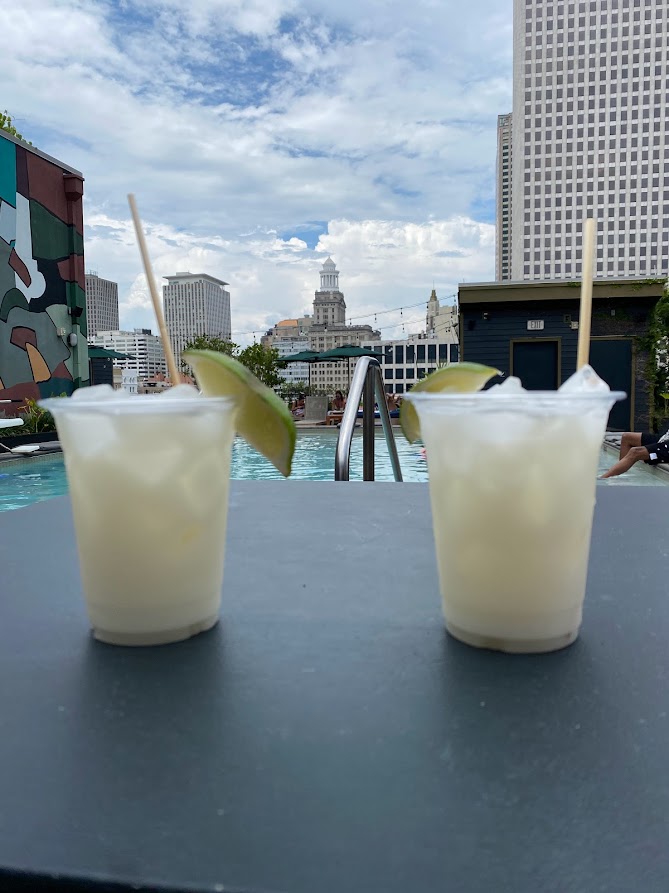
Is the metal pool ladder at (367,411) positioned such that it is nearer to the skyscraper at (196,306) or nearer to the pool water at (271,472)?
the pool water at (271,472)

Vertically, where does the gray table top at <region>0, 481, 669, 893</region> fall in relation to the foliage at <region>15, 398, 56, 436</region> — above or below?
above

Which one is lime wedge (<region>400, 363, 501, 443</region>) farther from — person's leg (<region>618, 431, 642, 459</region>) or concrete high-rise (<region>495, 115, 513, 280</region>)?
concrete high-rise (<region>495, 115, 513, 280</region>)

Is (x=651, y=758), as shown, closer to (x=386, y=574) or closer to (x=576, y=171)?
(x=386, y=574)

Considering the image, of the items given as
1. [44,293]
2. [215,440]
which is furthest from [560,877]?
[44,293]

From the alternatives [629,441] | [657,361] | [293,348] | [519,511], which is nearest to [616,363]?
[657,361]

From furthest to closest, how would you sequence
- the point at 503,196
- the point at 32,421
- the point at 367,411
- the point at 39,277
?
the point at 503,196 → the point at 39,277 → the point at 32,421 → the point at 367,411

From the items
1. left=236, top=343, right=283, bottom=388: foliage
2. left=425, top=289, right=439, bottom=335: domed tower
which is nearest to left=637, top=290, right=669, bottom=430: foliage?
left=236, top=343, right=283, bottom=388: foliage

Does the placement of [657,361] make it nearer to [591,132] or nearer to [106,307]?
[591,132]
